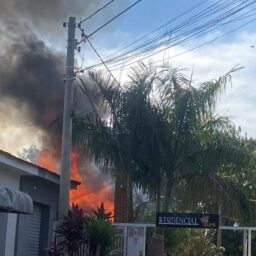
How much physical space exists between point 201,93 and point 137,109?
1767 millimetres

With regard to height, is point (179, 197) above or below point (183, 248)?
above

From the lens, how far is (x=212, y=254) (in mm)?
20797

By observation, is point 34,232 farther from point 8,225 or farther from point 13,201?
point 13,201

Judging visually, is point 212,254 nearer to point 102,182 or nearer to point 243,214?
point 243,214

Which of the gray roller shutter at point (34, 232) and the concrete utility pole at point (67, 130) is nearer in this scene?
the concrete utility pole at point (67, 130)

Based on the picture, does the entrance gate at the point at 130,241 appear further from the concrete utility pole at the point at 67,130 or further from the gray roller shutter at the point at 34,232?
the gray roller shutter at the point at 34,232

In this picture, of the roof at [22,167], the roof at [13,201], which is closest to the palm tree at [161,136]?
the roof at [22,167]

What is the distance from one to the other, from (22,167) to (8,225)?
5.02 ft

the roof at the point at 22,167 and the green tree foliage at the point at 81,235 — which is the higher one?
the roof at the point at 22,167

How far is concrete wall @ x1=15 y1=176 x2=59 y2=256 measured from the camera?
15977 mm

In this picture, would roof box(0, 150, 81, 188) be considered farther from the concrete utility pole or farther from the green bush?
the green bush

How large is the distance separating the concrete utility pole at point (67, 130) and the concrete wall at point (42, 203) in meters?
1.92

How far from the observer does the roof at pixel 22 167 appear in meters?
14.1

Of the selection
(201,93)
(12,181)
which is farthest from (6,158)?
(201,93)
